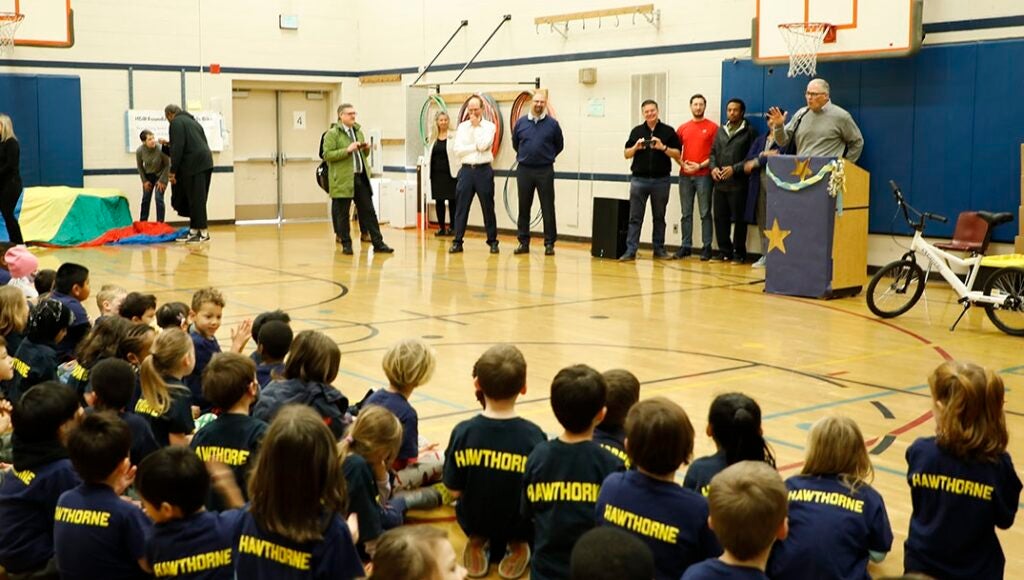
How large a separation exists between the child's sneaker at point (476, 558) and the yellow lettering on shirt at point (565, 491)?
0.45m

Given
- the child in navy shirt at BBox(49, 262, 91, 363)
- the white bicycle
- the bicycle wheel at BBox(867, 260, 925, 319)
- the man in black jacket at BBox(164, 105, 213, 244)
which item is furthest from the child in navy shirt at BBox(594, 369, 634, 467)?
the man in black jacket at BBox(164, 105, 213, 244)

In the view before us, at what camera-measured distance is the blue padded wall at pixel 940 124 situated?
31.4ft

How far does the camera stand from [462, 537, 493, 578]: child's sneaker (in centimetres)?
341

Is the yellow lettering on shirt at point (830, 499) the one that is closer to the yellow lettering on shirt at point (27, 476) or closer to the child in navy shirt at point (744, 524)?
the child in navy shirt at point (744, 524)

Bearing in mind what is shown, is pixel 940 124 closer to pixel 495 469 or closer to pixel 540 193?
pixel 540 193

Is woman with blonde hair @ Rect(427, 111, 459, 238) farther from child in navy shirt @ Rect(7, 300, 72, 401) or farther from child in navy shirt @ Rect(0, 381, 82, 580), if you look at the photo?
child in navy shirt @ Rect(0, 381, 82, 580)

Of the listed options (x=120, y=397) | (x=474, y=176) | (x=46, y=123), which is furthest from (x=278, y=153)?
(x=120, y=397)

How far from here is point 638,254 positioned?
41.0ft

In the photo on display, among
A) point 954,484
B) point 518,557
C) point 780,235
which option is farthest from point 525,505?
point 780,235

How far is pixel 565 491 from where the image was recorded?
304 centimetres

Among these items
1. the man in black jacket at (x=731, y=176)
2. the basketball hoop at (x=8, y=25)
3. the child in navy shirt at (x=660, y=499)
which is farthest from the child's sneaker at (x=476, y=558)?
the basketball hoop at (x=8, y=25)

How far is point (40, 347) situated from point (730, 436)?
2890mm

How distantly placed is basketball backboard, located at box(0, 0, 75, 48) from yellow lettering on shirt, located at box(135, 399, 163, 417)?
10472 mm

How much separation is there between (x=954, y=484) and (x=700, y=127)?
29.7ft
